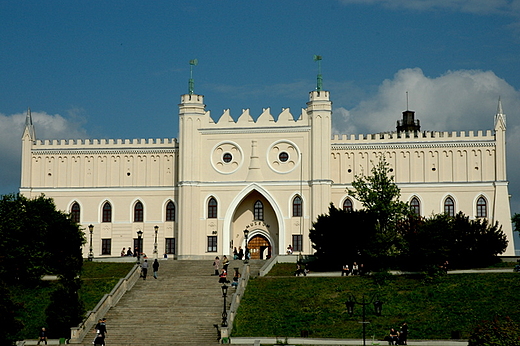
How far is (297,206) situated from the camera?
61.0 m

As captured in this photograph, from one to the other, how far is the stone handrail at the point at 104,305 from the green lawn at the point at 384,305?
21.2 ft

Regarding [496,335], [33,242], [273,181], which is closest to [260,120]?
[273,181]

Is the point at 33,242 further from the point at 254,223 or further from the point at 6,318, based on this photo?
the point at 254,223

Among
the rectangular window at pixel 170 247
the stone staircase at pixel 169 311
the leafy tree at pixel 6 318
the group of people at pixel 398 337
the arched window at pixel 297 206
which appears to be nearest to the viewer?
the group of people at pixel 398 337

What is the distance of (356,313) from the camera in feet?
137

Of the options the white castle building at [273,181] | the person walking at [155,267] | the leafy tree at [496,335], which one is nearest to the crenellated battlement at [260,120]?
the white castle building at [273,181]

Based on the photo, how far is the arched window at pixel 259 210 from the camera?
62.5 metres

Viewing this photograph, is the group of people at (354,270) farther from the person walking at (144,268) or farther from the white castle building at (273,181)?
the person walking at (144,268)

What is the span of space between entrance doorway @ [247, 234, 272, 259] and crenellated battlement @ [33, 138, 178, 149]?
9.03 metres

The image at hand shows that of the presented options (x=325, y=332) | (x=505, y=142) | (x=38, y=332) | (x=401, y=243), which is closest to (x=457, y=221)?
(x=401, y=243)

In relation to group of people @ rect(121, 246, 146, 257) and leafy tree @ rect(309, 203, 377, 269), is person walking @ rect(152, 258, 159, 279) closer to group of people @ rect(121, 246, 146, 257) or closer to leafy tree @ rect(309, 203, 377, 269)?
group of people @ rect(121, 246, 146, 257)

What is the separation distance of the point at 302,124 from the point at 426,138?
28.7 feet

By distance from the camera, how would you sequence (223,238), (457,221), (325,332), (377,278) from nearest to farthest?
1. (325,332)
2. (377,278)
3. (457,221)
4. (223,238)

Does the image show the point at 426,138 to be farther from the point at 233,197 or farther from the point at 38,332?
the point at 38,332
